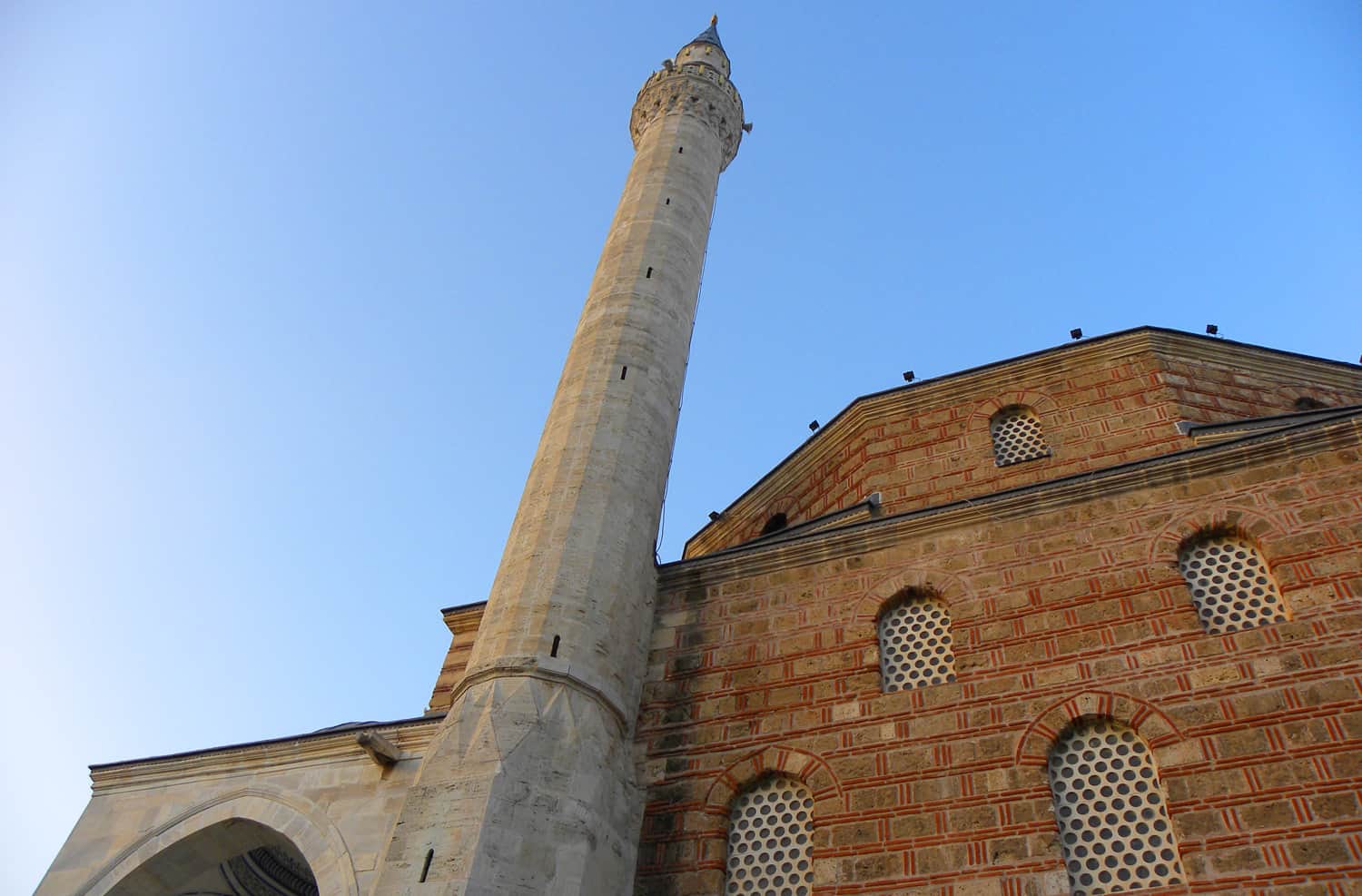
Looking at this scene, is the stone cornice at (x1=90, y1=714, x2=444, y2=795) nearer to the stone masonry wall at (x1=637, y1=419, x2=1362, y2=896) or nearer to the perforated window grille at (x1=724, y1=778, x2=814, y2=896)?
the stone masonry wall at (x1=637, y1=419, x2=1362, y2=896)

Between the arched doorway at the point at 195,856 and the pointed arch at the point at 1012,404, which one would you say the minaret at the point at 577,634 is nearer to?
the arched doorway at the point at 195,856

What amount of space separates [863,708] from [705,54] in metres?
9.08

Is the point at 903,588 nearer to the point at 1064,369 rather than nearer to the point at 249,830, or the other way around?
the point at 1064,369

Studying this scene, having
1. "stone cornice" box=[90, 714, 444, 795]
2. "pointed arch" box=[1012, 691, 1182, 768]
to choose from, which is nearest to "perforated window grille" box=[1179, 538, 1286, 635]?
"pointed arch" box=[1012, 691, 1182, 768]

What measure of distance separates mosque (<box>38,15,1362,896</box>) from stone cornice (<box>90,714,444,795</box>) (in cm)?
2

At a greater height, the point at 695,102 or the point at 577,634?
the point at 695,102

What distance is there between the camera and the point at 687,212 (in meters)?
10.6

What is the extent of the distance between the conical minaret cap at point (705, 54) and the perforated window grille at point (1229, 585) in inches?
342

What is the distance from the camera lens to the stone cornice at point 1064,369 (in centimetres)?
970

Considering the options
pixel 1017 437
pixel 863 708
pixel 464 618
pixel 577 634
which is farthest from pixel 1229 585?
pixel 464 618

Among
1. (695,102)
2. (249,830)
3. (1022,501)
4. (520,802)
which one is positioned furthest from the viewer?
(695,102)

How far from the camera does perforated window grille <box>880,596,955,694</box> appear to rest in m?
6.71

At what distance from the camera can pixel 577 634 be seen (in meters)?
6.91

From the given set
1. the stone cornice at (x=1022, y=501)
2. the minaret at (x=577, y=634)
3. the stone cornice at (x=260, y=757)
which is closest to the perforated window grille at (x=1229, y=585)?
the stone cornice at (x=1022, y=501)
